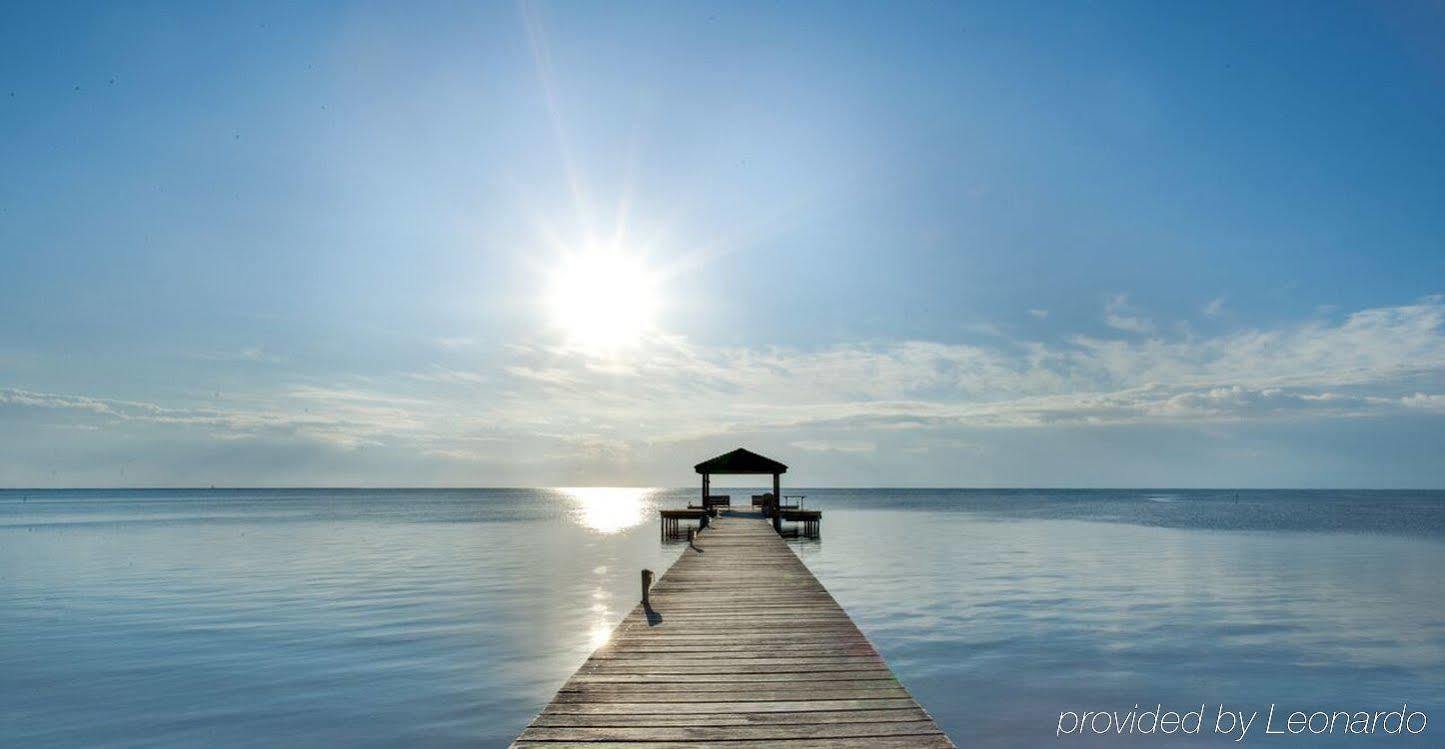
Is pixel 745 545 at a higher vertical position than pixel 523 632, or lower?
higher

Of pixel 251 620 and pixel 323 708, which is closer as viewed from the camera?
pixel 323 708

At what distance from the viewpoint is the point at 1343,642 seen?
49.0ft

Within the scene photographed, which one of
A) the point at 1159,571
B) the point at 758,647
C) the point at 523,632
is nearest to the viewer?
the point at 758,647

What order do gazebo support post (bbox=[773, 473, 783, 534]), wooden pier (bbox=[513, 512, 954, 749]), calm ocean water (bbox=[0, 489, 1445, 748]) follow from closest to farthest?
wooden pier (bbox=[513, 512, 954, 749]) → calm ocean water (bbox=[0, 489, 1445, 748]) → gazebo support post (bbox=[773, 473, 783, 534])

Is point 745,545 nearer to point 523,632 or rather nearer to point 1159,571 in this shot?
point 523,632

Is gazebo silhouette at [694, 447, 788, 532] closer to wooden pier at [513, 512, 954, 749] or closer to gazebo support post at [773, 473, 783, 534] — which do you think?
gazebo support post at [773, 473, 783, 534]

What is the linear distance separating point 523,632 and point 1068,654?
10.8 m

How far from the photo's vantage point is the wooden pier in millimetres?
5508

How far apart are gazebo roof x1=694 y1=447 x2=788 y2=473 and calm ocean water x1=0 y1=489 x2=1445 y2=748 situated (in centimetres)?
402

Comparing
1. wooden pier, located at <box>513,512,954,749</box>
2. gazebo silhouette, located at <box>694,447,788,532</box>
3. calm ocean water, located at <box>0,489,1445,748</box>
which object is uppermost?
gazebo silhouette, located at <box>694,447,788,532</box>

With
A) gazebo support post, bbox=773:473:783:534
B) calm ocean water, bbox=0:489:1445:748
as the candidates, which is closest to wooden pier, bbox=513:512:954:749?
calm ocean water, bbox=0:489:1445:748

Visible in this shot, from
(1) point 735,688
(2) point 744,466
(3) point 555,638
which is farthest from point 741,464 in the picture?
(1) point 735,688

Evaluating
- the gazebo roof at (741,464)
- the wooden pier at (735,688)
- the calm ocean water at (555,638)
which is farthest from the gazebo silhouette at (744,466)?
the wooden pier at (735,688)

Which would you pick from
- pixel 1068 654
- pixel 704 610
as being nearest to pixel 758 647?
pixel 704 610
